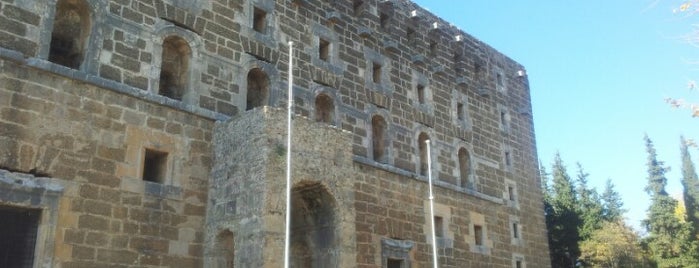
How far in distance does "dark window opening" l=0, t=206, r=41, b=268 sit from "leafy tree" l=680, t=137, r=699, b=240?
131 feet

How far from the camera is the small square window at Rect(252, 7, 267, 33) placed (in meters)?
17.0

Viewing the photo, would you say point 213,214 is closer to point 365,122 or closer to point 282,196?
point 282,196

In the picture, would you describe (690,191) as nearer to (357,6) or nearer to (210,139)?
(357,6)

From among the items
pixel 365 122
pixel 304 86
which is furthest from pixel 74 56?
pixel 365 122

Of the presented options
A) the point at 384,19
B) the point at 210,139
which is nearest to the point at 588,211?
the point at 384,19

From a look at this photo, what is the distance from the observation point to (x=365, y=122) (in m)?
19.3

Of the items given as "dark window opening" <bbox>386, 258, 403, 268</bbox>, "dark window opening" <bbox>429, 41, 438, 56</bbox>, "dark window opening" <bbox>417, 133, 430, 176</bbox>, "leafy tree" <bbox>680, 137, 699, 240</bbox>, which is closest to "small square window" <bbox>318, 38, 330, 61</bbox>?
"dark window opening" <bbox>417, 133, 430, 176</bbox>

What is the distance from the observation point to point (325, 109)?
18.5 meters

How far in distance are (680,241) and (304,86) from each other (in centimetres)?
3176

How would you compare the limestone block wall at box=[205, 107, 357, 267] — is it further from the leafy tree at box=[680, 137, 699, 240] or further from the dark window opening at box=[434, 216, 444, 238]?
the leafy tree at box=[680, 137, 699, 240]

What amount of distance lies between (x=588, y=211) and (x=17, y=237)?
114ft

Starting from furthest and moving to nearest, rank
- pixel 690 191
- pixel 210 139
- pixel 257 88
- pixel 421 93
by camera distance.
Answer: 1. pixel 690 191
2. pixel 421 93
3. pixel 257 88
4. pixel 210 139

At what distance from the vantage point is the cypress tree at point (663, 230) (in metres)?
38.7

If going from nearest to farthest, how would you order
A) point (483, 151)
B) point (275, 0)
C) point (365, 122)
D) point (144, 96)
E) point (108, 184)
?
point (108, 184) → point (144, 96) → point (275, 0) → point (365, 122) → point (483, 151)
